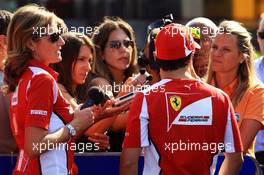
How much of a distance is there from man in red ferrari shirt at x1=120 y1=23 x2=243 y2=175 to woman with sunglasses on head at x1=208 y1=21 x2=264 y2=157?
104 centimetres

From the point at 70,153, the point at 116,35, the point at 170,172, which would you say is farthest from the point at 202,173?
the point at 116,35

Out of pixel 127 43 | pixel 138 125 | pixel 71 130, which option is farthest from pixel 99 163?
pixel 127 43

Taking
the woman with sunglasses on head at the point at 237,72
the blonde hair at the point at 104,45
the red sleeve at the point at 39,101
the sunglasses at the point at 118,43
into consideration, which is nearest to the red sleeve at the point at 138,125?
the red sleeve at the point at 39,101

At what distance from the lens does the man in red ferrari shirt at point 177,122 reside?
4199mm

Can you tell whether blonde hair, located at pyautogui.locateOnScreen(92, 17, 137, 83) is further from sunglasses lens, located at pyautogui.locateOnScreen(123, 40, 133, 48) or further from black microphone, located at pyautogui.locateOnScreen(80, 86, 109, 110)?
black microphone, located at pyautogui.locateOnScreen(80, 86, 109, 110)

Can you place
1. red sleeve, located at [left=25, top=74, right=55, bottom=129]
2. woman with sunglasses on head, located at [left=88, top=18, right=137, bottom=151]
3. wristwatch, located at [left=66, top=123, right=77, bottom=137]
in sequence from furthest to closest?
woman with sunglasses on head, located at [left=88, top=18, right=137, bottom=151], wristwatch, located at [left=66, top=123, right=77, bottom=137], red sleeve, located at [left=25, top=74, right=55, bottom=129]

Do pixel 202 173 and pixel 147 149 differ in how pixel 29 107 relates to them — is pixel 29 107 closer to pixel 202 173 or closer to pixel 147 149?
pixel 147 149

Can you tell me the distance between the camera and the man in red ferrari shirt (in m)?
4.20

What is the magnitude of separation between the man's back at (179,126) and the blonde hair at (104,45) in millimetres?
1813

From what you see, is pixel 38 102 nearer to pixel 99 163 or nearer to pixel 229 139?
pixel 99 163

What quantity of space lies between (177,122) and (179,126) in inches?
1.0

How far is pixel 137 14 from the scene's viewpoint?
18.8 metres

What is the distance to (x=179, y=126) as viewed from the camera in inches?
165

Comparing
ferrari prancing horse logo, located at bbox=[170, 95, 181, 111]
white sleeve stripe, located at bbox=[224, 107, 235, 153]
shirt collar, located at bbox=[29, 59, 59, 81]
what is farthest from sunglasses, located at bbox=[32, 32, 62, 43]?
white sleeve stripe, located at bbox=[224, 107, 235, 153]
